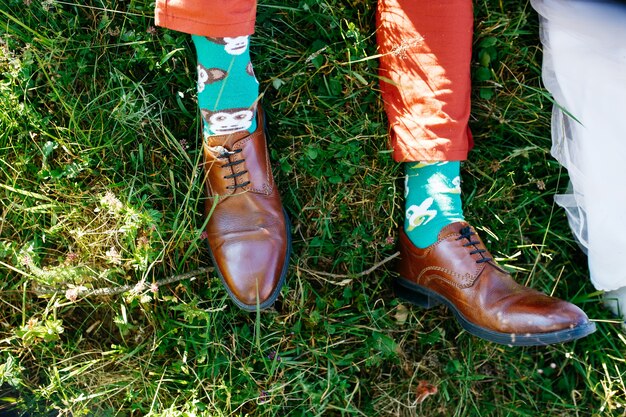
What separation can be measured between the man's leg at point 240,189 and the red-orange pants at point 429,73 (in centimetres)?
42

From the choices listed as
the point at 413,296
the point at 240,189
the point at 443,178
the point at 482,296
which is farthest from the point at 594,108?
the point at 240,189

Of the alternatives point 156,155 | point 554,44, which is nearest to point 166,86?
point 156,155

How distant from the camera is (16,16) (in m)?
→ 1.74

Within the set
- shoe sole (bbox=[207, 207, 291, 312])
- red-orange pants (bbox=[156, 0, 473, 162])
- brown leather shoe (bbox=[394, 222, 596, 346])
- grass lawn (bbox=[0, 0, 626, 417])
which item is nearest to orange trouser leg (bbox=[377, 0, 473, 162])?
red-orange pants (bbox=[156, 0, 473, 162])

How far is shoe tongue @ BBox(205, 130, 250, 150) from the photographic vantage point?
1607mm

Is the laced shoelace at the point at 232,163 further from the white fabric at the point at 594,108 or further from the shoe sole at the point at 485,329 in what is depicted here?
the white fabric at the point at 594,108

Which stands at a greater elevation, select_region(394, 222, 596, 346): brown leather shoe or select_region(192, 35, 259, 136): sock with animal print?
select_region(192, 35, 259, 136): sock with animal print

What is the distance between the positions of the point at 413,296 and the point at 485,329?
24 centimetres

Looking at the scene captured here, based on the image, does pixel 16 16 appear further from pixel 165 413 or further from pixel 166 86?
pixel 165 413

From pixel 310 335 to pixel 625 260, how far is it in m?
1.02

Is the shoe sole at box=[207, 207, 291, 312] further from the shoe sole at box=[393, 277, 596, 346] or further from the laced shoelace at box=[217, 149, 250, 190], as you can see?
the shoe sole at box=[393, 277, 596, 346]

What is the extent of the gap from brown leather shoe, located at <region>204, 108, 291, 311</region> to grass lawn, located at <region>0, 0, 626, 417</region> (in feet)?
0.29

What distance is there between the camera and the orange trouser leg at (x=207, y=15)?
1.28 metres

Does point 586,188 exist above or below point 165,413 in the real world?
above
